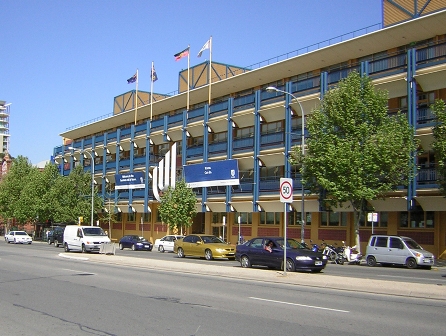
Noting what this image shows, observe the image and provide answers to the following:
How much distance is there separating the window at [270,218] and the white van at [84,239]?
16.3m

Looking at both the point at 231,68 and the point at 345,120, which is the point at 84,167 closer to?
the point at 231,68

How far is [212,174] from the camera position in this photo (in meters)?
50.1

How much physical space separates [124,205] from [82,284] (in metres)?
48.2

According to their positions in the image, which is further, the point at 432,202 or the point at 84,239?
the point at 84,239

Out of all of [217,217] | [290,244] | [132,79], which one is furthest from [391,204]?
[132,79]

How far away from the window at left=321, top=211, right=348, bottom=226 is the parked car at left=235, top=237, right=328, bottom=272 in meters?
18.6

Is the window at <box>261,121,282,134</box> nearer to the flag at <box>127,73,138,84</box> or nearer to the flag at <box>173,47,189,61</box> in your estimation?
the flag at <box>173,47,189,61</box>

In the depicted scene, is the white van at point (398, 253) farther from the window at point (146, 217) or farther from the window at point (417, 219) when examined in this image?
the window at point (146, 217)

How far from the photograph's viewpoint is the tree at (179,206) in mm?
49062

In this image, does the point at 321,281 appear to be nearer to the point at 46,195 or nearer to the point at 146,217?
the point at 146,217

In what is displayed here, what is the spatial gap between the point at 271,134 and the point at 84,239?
1850 centimetres

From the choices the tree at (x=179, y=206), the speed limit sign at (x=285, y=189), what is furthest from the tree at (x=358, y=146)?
the tree at (x=179, y=206)

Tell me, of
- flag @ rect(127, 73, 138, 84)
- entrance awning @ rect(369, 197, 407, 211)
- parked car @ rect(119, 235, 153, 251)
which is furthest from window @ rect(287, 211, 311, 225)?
flag @ rect(127, 73, 138, 84)

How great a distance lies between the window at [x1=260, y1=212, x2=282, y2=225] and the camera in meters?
46.8
